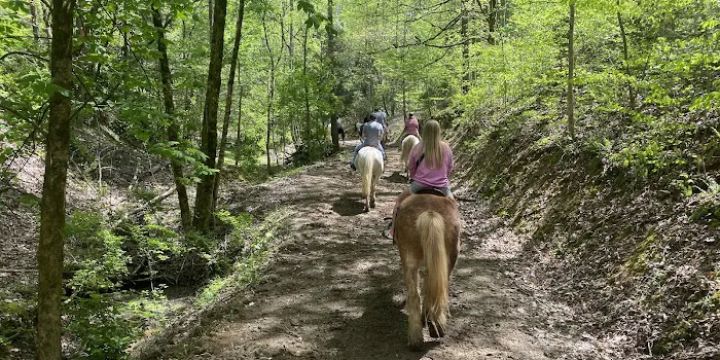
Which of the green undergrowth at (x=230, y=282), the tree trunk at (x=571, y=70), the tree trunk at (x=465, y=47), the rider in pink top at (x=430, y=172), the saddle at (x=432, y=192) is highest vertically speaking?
the tree trunk at (x=465, y=47)

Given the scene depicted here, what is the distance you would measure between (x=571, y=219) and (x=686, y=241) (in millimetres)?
2081

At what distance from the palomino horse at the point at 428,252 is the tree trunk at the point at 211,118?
4.58m

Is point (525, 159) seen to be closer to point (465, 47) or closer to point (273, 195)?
point (273, 195)

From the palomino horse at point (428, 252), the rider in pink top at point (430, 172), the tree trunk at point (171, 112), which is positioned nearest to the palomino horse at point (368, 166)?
the tree trunk at point (171, 112)

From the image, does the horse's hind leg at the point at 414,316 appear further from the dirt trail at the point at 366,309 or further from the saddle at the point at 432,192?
the saddle at the point at 432,192

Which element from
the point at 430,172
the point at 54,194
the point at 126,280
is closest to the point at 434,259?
the point at 430,172

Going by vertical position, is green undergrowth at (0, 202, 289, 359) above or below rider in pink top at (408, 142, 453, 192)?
below

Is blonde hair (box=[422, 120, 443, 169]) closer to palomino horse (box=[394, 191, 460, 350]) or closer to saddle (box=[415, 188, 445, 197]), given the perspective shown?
saddle (box=[415, 188, 445, 197])

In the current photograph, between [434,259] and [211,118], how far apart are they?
5910mm

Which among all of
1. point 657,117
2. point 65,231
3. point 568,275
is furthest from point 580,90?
point 65,231

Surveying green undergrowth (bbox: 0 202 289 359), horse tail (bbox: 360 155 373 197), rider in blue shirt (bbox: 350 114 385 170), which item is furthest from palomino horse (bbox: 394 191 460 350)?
rider in blue shirt (bbox: 350 114 385 170)

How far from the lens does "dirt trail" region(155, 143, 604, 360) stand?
15.8 feet

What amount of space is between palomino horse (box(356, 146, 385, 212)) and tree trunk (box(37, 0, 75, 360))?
6.71m

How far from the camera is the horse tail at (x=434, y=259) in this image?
453 cm
